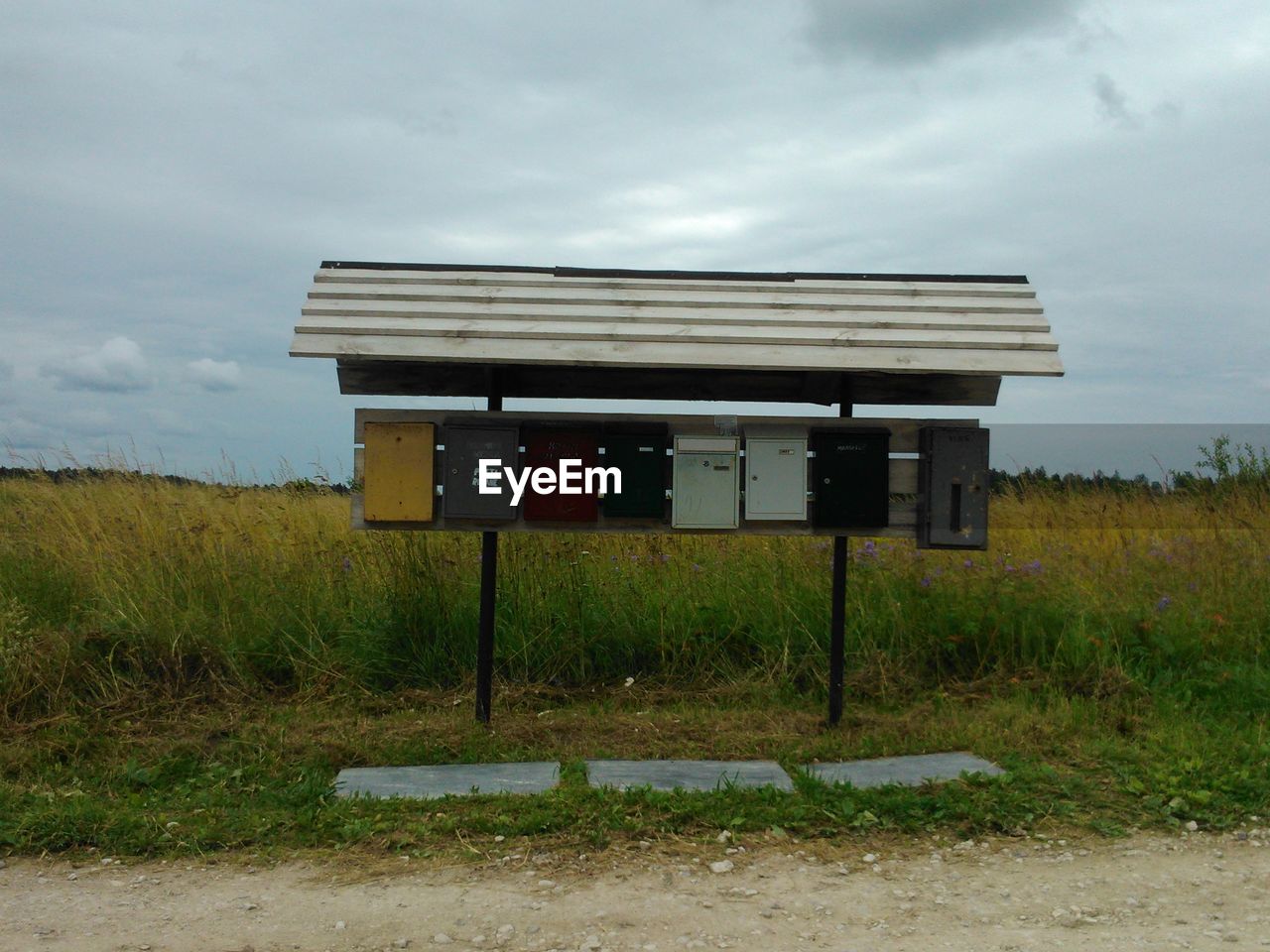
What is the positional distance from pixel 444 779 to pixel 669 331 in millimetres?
2751

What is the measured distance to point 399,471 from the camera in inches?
242

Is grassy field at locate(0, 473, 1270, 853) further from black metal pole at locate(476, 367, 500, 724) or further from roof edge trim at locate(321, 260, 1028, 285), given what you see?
roof edge trim at locate(321, 260, 1028, 285)

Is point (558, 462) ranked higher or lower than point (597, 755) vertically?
higher

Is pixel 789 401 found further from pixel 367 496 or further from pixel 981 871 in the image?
pixel 981 871

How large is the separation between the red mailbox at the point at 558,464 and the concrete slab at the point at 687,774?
1447 mm

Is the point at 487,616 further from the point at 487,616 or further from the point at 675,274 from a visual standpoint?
the point at 675,274

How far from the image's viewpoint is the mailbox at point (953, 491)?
631 cm

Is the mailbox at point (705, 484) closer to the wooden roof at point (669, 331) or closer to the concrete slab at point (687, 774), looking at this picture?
the wooden roof at point (669, 331)

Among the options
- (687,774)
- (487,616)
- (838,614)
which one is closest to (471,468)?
(487,616)

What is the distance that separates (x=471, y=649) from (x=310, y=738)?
1586mm

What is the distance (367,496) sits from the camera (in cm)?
613

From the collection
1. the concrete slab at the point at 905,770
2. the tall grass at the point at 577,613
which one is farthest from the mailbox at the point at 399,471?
the concrete slab at the point at 905,770

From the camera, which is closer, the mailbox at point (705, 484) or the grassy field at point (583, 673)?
the grassy field at point (583, 673)

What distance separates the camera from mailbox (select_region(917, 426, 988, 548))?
249 inches
